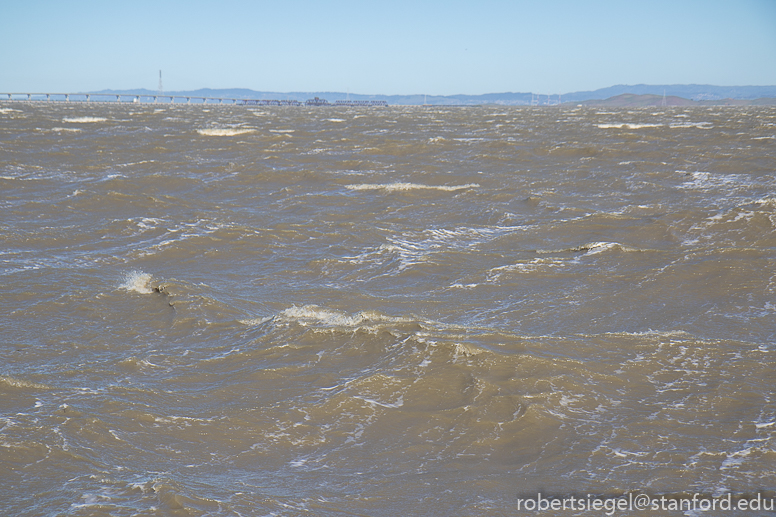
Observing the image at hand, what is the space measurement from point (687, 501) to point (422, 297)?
480 cm

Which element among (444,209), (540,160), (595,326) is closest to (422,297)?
(595,326)

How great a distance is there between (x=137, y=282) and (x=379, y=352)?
4.21 m

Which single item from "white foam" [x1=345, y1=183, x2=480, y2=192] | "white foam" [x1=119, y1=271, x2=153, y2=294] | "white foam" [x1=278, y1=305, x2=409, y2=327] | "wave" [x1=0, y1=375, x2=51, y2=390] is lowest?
"wave" [x1=0, y1=375, x2=51, y2=390]

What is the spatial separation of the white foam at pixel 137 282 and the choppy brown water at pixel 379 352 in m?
0.05

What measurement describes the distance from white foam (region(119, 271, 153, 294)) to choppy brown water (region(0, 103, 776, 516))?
5 cm

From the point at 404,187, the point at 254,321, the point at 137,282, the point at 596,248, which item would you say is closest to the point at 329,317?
the point at 254,321

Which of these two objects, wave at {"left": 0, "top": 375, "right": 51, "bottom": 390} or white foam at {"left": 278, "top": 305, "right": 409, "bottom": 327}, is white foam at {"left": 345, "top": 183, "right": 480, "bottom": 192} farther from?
wave at {"left": 0, "top": 375, "right": 51, "bottom": 390}

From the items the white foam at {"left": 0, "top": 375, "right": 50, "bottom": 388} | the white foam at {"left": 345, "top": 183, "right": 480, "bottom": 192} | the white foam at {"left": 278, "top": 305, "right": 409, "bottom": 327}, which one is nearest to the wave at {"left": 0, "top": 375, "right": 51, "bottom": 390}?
the white foam at {"left": 0, "top": 375, "right": 50, "bottom": 388}

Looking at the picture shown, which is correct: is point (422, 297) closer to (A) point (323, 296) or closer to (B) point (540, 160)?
(A) point (323, 296)

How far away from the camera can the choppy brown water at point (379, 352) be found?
4570 mm

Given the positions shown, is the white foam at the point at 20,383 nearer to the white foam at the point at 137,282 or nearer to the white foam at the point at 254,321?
the white foam at the point at 254,321

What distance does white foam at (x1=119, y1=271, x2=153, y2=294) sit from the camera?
8.80m

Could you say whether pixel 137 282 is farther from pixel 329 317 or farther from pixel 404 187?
pixel 404 187

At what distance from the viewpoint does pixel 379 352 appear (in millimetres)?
6793
